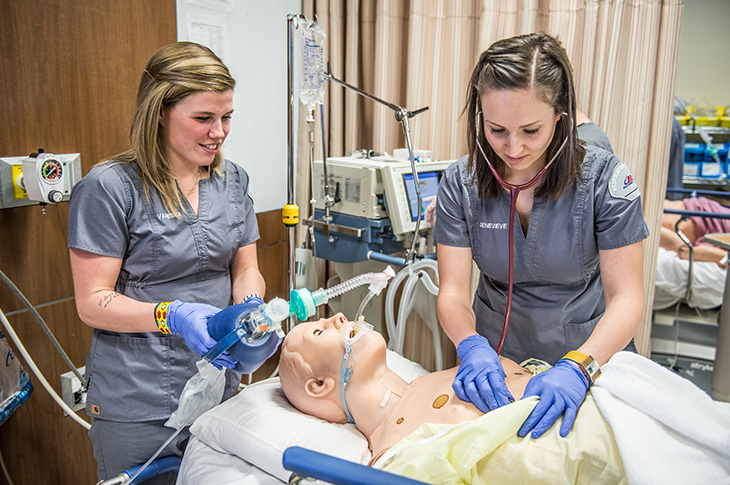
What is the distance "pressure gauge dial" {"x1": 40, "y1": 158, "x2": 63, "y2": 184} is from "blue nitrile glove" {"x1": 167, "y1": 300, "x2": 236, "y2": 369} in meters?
0.72

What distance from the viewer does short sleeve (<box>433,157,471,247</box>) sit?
1511mm

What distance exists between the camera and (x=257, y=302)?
1271mm

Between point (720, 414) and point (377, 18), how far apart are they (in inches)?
87.6

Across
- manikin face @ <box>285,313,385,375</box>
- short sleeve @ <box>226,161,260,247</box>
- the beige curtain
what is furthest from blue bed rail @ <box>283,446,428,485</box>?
the beige curtain

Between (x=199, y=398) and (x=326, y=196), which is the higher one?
(x=326, y=196)

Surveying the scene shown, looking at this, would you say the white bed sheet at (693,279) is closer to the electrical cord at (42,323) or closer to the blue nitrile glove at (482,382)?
the blue nitrile glove at (482,382)

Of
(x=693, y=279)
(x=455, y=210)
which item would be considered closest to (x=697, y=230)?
(x=693, y=279)

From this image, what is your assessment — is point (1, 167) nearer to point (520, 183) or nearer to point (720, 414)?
point (520, 183)

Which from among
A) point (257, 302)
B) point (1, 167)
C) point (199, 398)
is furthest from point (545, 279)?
point (1, 167)

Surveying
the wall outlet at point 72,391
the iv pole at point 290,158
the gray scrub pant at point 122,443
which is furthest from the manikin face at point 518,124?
the wall outlet at point 72,391

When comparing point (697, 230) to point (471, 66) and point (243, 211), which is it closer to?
point (471, 66)

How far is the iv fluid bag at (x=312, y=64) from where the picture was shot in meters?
1.87

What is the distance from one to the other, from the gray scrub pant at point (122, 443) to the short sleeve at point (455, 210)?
90cm

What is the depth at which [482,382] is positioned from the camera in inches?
46.9
